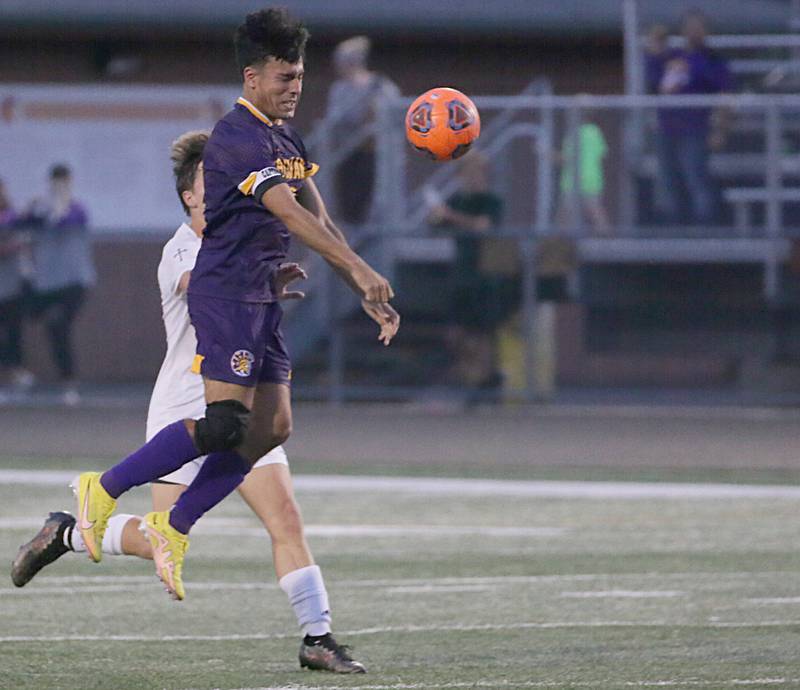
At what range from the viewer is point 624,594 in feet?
29.0

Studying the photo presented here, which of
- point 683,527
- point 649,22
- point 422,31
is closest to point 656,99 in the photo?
point 649,22

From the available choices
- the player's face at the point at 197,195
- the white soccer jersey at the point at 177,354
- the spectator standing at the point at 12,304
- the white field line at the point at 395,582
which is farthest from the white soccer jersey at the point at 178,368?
the spectator standing at the point at 12,304

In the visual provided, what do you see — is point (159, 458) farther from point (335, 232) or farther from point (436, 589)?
point (436, 589)

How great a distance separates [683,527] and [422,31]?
12.1 meters

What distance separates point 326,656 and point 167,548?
63 centimetres

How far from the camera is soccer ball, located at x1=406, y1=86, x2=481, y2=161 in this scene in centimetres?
705

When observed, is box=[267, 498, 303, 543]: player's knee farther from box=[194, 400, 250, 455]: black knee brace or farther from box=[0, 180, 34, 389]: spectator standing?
box=[0, 180, 34, 389]: spectator standing

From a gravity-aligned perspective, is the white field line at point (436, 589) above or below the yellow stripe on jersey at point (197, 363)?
below

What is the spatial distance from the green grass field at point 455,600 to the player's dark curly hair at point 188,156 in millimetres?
1661

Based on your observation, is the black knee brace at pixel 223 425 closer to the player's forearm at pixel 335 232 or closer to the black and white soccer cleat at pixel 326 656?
the player's forearm at pixel 335 232

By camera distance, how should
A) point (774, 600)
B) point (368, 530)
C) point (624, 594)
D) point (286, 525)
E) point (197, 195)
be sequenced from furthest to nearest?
point (368, 530), point (624, 594), point (774, 600), point (197, 195), point (286, 525)

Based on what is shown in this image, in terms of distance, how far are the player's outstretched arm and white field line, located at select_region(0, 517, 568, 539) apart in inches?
193

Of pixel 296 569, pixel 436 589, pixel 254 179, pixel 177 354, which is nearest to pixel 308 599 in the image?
pixel 296 569

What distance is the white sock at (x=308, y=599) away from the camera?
22.5ft
